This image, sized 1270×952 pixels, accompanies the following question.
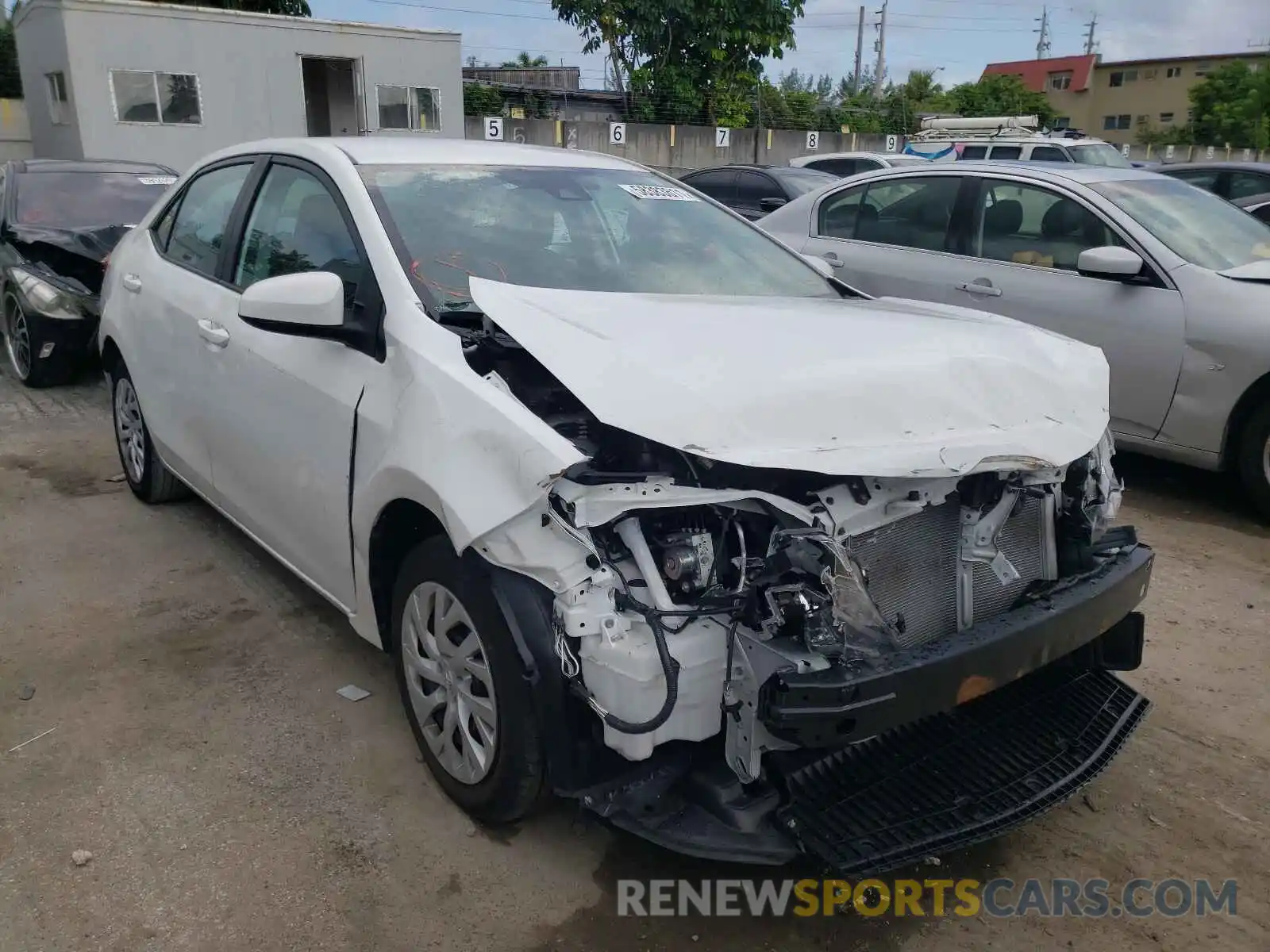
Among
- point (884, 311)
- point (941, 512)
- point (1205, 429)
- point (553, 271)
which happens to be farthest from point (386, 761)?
point (1205, 429)

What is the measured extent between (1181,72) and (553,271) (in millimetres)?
75156

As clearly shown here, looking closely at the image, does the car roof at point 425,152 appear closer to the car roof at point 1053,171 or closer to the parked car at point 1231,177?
the car roof at point 1053,171

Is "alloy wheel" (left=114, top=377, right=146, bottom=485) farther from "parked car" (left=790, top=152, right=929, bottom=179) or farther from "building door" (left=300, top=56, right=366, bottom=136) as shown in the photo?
"building door" (left=300, top=56, right=366, bottom=136)

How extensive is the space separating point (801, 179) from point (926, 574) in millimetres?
10399

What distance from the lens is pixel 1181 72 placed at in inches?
2539

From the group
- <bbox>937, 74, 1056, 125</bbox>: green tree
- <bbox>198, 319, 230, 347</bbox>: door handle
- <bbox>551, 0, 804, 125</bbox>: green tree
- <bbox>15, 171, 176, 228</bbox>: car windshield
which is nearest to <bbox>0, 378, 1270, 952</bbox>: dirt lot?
<bbox>198, 319, 230, 347</bbox>: door handle

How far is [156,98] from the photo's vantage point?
16953mm

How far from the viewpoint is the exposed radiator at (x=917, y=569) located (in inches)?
95.1

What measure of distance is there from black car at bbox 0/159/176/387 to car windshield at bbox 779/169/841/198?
22.2 ft

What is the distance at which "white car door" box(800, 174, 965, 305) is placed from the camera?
610 centimetres

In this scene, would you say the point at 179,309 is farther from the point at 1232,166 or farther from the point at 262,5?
the point at 262,5

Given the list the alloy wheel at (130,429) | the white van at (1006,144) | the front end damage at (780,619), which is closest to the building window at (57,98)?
the white van at (1006,144)

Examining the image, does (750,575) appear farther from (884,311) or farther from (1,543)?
(1,543)

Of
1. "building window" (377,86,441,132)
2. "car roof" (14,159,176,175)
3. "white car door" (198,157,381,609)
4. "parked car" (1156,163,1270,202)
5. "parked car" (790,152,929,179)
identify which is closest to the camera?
"white car door" (198,157,381,609)
